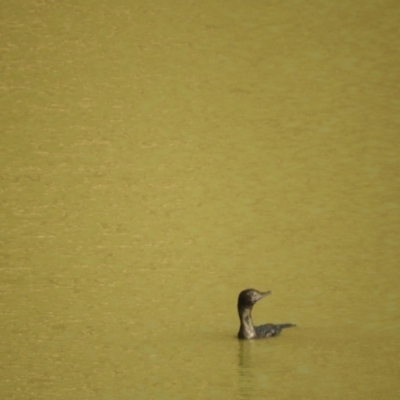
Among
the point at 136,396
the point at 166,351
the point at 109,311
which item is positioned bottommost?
the point at 136,396

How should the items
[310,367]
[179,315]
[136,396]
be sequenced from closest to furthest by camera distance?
[136,396], [310,367], [179,315]

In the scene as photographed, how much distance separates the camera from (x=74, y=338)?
16.0 feet

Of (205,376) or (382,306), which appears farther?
(382,306)

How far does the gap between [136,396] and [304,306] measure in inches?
51.7

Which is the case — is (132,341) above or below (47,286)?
below

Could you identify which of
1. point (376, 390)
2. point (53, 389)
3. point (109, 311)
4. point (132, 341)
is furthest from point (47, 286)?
point (376, 390)

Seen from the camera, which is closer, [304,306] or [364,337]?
[364,337]

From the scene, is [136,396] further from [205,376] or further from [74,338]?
[74,338]

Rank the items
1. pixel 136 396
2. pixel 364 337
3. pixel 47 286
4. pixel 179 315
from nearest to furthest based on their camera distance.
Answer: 1. pixel 136 396
2. pixel 364 337
3. pixel 179 315
4. pixel 47 286

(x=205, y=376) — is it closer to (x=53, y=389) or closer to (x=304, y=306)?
(x=53, y=389)

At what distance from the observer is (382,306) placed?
5207 millimetres

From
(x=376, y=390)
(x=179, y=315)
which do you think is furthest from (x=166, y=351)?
(x=376, y=390)

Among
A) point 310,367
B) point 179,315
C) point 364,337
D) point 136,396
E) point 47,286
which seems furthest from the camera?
point 47,286

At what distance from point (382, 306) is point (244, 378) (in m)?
1.12
